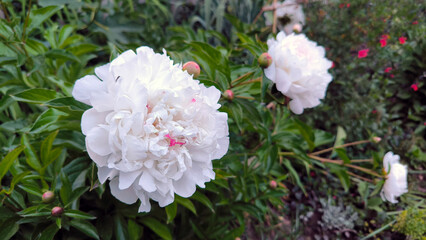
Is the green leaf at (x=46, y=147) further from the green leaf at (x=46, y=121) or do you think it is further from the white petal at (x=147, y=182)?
the white petal at (x=147, y=182)

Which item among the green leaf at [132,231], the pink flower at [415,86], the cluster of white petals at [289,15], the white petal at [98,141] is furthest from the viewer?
the pink flower at [415,86]

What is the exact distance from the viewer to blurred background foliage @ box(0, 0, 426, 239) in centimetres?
82

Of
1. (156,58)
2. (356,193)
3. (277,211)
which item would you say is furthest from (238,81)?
(356,193)

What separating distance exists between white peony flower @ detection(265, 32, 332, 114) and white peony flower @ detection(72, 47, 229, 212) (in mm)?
252

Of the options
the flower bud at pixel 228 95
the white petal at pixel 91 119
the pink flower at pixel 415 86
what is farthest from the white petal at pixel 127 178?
the pink flower at pixel 415 86

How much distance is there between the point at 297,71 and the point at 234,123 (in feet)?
1.44

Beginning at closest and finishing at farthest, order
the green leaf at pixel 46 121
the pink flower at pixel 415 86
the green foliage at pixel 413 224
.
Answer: the green leaf at pixel 46 121
the green foliage at pixel 413 224
the pink flower at pixel 415 86

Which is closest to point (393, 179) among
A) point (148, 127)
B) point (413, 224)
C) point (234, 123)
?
point (413, 224)

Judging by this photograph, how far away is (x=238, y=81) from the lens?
36.8 inches

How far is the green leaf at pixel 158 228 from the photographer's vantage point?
99 centimetres

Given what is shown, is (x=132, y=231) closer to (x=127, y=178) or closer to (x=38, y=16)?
(x=127, y=178)

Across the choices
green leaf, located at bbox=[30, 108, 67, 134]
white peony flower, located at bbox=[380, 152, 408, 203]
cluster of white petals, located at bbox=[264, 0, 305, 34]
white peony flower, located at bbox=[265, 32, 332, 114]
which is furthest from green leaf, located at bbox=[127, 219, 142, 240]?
cluster of white petals, located at bbox=[264, 0, 305, 34]

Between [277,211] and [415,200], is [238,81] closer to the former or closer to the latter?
[277,211]

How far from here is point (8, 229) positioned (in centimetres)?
80
